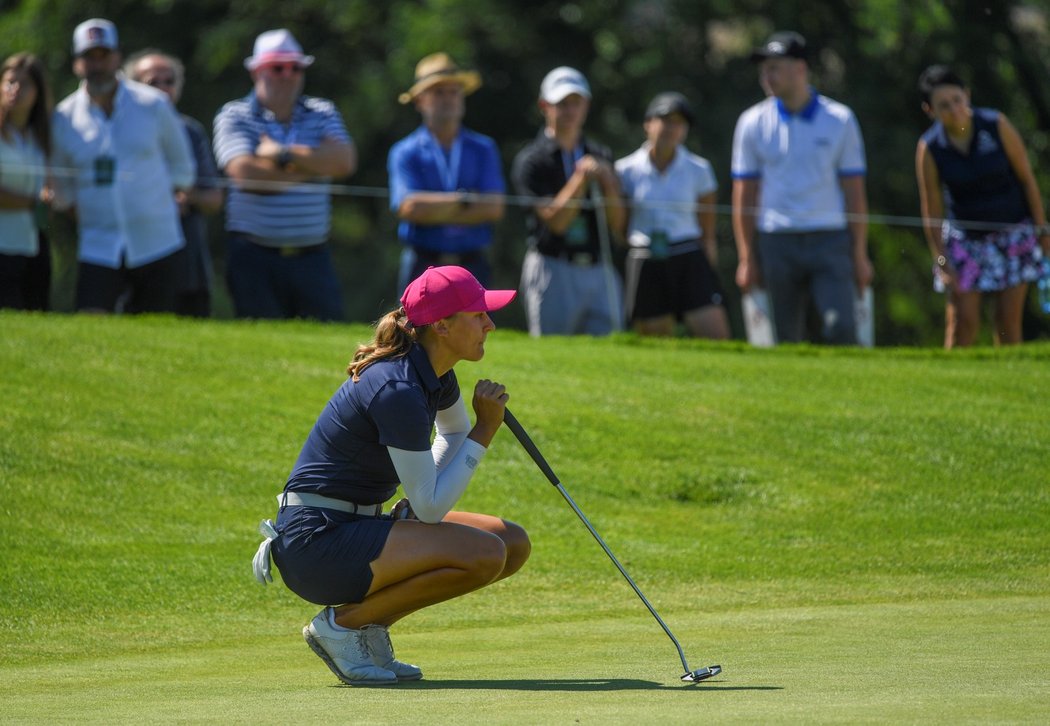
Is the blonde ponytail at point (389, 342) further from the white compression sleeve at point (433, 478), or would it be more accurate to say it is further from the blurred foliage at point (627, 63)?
the blurred foliage at point (627, 63)

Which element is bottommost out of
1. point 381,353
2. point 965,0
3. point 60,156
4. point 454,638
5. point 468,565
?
point 454,638

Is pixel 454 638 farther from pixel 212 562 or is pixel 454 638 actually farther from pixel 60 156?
pixel 60 156

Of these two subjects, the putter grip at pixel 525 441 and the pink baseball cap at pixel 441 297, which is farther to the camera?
the putter grip at pixel 525 441

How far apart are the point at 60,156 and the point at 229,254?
49.9 inches

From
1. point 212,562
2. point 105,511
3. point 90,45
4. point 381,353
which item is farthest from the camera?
point 90,45

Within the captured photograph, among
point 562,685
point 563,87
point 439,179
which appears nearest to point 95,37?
point 439,179

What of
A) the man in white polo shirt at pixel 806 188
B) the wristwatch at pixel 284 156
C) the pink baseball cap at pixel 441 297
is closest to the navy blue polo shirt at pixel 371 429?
the pink baseball cap at pixel 441 297

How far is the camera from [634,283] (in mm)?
12188

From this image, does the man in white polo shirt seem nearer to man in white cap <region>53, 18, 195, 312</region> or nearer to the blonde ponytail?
man in white cap <region>53, 18, 195, 312</region>

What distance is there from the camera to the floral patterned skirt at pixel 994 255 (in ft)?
37.9

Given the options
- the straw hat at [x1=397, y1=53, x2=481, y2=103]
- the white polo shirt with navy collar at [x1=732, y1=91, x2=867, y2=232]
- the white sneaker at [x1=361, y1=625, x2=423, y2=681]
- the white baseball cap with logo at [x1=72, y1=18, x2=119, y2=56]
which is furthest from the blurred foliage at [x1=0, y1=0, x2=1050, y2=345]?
the white sneaker at [x1=361, y1=625, x2=423, y2=681]

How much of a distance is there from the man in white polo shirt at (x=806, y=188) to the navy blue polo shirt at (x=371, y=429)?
599 centimetres

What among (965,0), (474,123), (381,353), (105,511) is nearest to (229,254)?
(105,511)

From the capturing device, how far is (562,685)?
5.52m
